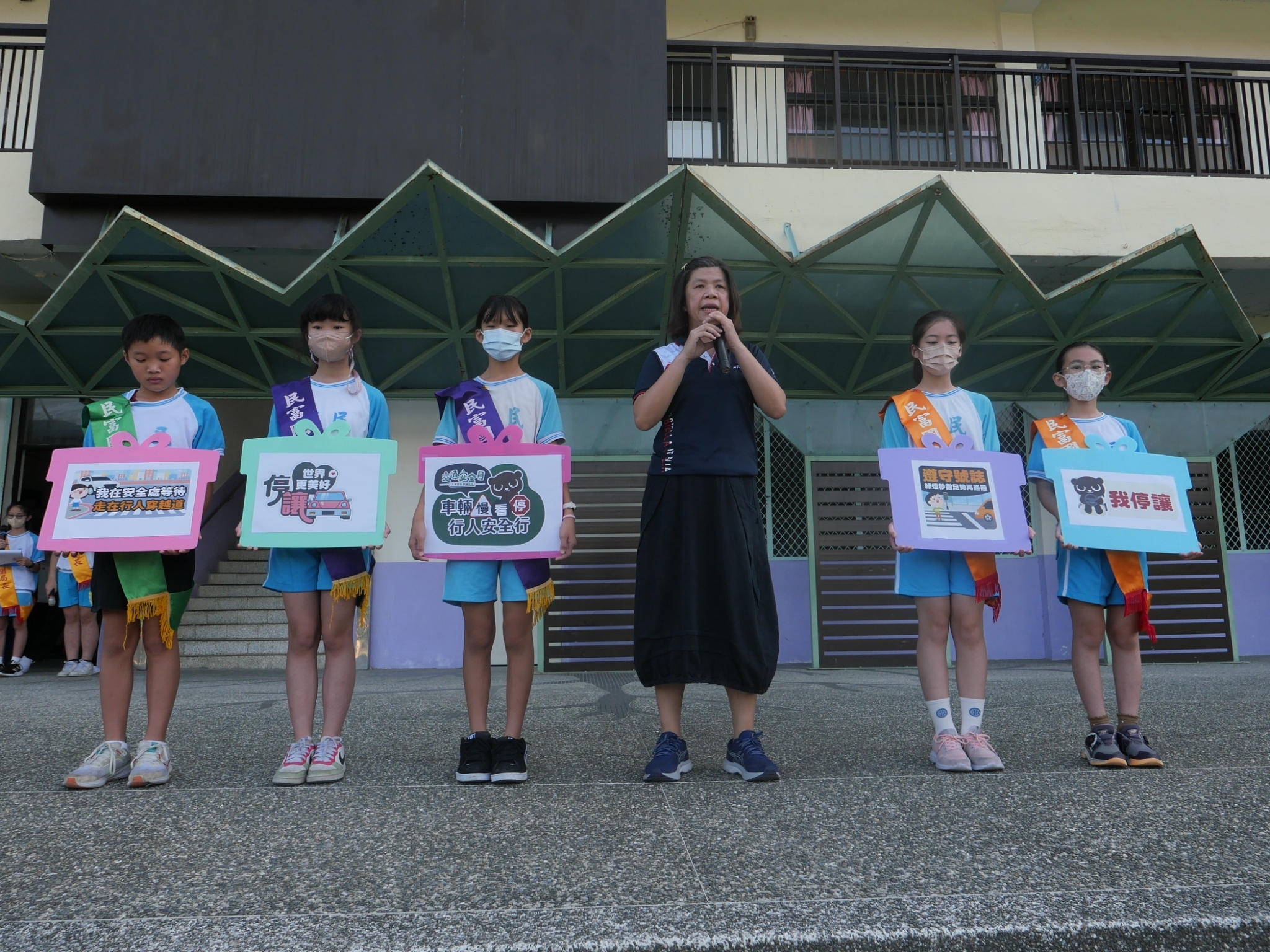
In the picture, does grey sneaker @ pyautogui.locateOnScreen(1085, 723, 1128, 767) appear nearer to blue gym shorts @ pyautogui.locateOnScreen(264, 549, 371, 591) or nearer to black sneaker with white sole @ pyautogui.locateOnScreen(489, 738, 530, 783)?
black sneaker with white sole @ pyautogui.locateOnScreen(489, 738, 530, 783)

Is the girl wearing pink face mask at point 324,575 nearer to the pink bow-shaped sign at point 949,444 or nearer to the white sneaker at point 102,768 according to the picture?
the white sneaker at point 102,768

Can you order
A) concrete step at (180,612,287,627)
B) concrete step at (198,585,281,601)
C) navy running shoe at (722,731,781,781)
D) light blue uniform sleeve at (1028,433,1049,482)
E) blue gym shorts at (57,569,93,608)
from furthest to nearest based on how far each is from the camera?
concrete step at (198,585,281,601) < concrete step at (180,612,287,627) < blue gym shorts at (57,569,93,608) < light blue uniform sleeve at (1028,433,1049,482) < navy running shoe at (722,731,781,781)

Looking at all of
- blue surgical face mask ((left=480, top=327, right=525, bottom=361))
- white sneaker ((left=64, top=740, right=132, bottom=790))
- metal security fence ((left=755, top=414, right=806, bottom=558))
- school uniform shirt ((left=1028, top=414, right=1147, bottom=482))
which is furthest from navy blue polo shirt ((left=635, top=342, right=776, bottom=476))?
metal security fence ((left=755, top=414, right=806, bottom=558))

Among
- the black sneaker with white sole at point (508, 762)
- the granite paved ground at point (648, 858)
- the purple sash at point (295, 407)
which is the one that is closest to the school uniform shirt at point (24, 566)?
the granite paved ground at point (648, 858)

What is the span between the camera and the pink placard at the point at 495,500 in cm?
271

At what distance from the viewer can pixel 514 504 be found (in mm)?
2750

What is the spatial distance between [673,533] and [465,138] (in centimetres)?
628

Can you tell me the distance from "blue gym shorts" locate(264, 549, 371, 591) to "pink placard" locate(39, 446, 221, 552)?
0.91 ft

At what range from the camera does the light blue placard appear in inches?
116

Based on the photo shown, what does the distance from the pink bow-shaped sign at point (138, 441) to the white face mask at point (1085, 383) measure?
3.26 metres

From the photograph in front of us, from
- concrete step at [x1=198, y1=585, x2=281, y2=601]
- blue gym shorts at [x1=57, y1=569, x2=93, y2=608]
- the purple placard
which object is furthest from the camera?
concrete step at [x1=198, y1=585, x2=281, y2=601]

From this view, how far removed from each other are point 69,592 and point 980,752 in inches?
337

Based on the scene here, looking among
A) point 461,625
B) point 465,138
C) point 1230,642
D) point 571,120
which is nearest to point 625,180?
point 571,120

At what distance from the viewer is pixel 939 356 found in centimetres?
307
